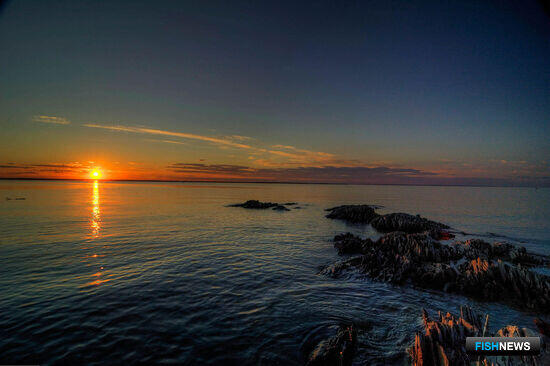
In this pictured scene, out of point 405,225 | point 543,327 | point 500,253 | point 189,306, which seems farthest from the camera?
point 405,225

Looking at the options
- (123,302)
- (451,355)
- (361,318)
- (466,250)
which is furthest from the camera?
(466,250)

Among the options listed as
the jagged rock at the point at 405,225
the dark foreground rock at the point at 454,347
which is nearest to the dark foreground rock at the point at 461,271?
the dark foreground rock at the point at 454,347

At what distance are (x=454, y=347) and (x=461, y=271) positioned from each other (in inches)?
389

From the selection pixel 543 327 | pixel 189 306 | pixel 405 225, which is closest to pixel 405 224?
pixel 405 225

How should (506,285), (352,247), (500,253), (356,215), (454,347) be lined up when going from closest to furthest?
(454,347) → (506,285) → (500,253) → (352,247) → (356,215)

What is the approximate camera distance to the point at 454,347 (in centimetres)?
652

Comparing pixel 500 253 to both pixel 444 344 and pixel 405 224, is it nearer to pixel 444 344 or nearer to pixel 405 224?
pixel 405 224

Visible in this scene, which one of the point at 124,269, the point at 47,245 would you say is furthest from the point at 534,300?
the point at 47,245

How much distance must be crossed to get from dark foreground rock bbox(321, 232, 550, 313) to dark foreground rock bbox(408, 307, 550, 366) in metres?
5.80

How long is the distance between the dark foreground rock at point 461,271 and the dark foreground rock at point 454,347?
580 centimetres

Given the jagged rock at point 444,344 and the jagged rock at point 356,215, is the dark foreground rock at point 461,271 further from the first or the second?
the jagged rock at point 356,215

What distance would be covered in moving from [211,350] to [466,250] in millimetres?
21427

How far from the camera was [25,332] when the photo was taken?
8.32m

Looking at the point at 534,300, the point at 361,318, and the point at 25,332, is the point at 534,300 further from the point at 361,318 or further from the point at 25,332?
the point at 25,332
